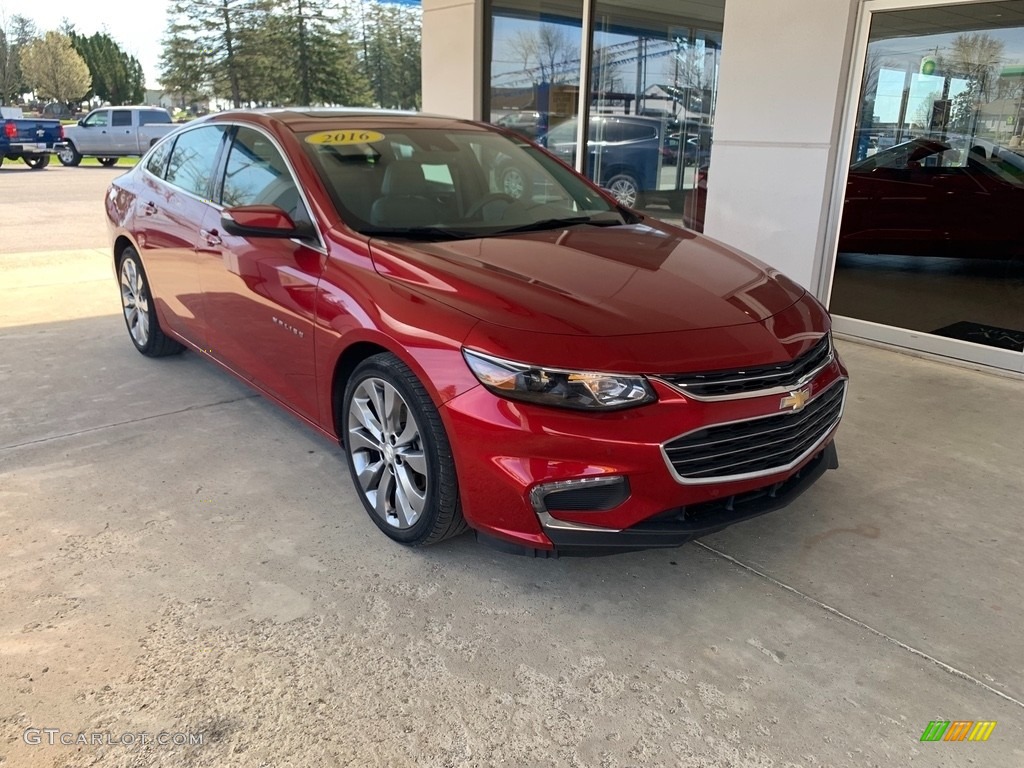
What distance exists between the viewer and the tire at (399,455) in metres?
2.77

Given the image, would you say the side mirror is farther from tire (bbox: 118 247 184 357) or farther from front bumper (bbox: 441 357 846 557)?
tire (bbox: 118 247 184 357)

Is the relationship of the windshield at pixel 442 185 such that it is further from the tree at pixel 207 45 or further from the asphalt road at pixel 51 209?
the tree at pixel 207 45

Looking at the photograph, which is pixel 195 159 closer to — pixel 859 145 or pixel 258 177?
pixel 258 177

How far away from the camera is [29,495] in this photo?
3.50 m

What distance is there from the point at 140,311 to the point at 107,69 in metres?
80.7

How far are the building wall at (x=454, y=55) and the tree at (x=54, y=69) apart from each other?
64505 millimetres

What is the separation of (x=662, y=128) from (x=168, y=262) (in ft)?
16.9

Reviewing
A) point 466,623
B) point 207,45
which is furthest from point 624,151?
point 207,45

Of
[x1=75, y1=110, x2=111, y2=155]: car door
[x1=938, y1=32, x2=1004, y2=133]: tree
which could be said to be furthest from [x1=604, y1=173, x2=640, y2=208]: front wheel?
[x1=75, y1=110, x2=111, y2=155]: car door

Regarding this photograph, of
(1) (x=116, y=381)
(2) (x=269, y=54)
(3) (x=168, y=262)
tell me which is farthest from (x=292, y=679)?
(2) (x=269, y=54)

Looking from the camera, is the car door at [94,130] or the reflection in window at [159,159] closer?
the reflection in window at [159,159]

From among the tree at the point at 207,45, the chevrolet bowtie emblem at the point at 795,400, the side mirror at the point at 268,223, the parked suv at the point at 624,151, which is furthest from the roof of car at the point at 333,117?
the tree at the point at 207,45

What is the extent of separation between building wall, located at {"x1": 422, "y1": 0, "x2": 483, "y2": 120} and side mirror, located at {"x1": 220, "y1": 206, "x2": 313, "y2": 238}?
6.32 metres

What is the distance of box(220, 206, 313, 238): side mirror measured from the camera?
10.9 feet
